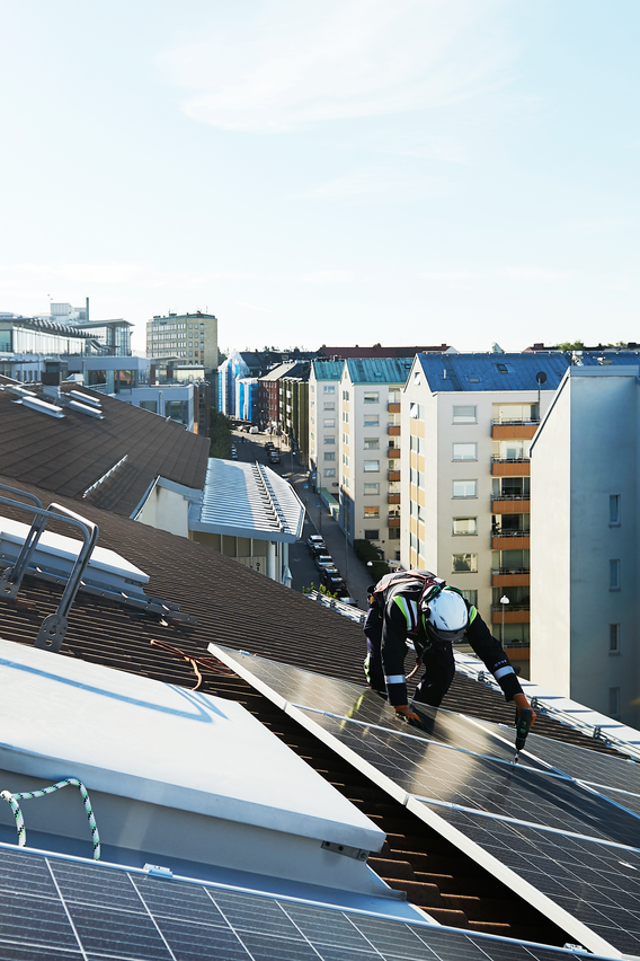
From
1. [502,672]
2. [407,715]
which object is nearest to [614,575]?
[502,672]

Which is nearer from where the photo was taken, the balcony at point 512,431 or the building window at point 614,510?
the building window at point 614,510

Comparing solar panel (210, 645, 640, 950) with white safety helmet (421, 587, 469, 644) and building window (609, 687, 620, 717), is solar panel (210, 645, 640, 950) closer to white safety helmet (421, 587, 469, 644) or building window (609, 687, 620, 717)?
white safety helmet (421, 587, 469, 644)

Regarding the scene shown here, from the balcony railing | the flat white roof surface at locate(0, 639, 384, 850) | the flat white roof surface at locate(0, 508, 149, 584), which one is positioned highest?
the balcony railing

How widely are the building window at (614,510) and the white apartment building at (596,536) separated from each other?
3 cm

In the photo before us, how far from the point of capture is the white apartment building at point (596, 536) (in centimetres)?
2802

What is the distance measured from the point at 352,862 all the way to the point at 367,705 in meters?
2.66

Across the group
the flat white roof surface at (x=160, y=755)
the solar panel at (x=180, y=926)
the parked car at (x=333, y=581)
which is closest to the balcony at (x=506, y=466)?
the parked car at (x=333, y=581)

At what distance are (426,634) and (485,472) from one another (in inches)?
1469

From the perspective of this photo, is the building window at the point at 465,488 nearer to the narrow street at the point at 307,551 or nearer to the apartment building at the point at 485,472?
the apartment building at the point at 485,472

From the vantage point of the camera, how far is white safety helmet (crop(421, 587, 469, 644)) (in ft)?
21.2

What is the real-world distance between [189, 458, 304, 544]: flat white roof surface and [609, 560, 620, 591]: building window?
452 inches

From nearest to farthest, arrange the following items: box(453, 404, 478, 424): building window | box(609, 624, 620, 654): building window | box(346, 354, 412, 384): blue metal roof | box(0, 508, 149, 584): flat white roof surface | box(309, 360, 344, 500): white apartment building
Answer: box(0, 508, 149, 584): flat white roof surface, box(609, 624, 620, 654): building window, box(453, 404, 478, 424): building window, box(346, 354, 412, 384): blue metal roof, box(309, 360, 344, 500): white apartment building

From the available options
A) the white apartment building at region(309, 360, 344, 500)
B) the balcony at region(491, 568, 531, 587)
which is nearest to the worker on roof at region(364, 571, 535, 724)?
the balcony at region(491, 568, 531, 587)

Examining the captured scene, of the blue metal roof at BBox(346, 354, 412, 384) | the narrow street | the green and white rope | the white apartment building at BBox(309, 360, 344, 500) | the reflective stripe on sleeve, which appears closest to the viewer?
the green and white rope
